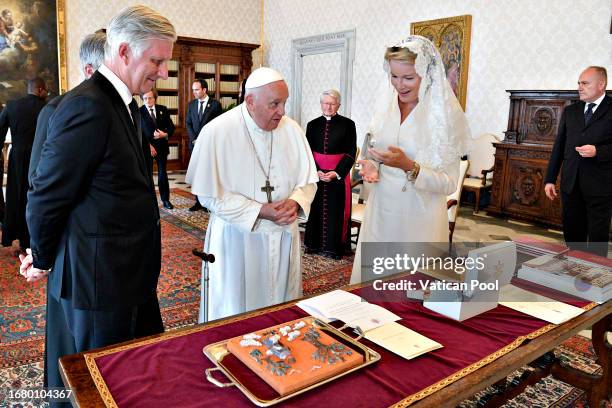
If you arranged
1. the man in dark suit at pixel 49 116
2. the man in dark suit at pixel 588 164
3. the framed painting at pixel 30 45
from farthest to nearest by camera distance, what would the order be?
the framed painting at pixel 30 45 → the man in dark suit at pixel 588 164 → the man in dark suit at pixel 49 116

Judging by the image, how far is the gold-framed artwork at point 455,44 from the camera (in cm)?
823

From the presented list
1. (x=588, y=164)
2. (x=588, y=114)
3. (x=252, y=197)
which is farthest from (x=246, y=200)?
(x=588, y=114)

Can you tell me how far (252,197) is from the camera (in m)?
2.54

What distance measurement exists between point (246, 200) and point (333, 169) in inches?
112

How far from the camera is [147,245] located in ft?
5.70

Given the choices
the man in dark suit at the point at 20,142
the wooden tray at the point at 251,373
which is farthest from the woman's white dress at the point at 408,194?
the man in dark suit at the point at 20,142

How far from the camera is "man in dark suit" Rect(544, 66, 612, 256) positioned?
4227 mm

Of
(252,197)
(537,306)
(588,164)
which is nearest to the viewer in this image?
(537,306)

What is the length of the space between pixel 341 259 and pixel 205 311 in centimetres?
292

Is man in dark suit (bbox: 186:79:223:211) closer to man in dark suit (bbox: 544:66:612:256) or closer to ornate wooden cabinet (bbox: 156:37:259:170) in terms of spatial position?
ornate wooden cabinet (bbox: 156:37:259:170)

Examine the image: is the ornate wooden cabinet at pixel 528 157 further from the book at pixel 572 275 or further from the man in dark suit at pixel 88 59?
the man in dark suit at pixel 88 59

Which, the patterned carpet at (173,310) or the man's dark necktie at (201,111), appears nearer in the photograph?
the patterned carpet at (173,310)

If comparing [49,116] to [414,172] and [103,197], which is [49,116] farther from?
[414,172]

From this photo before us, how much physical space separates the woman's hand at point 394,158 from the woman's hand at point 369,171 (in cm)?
16
